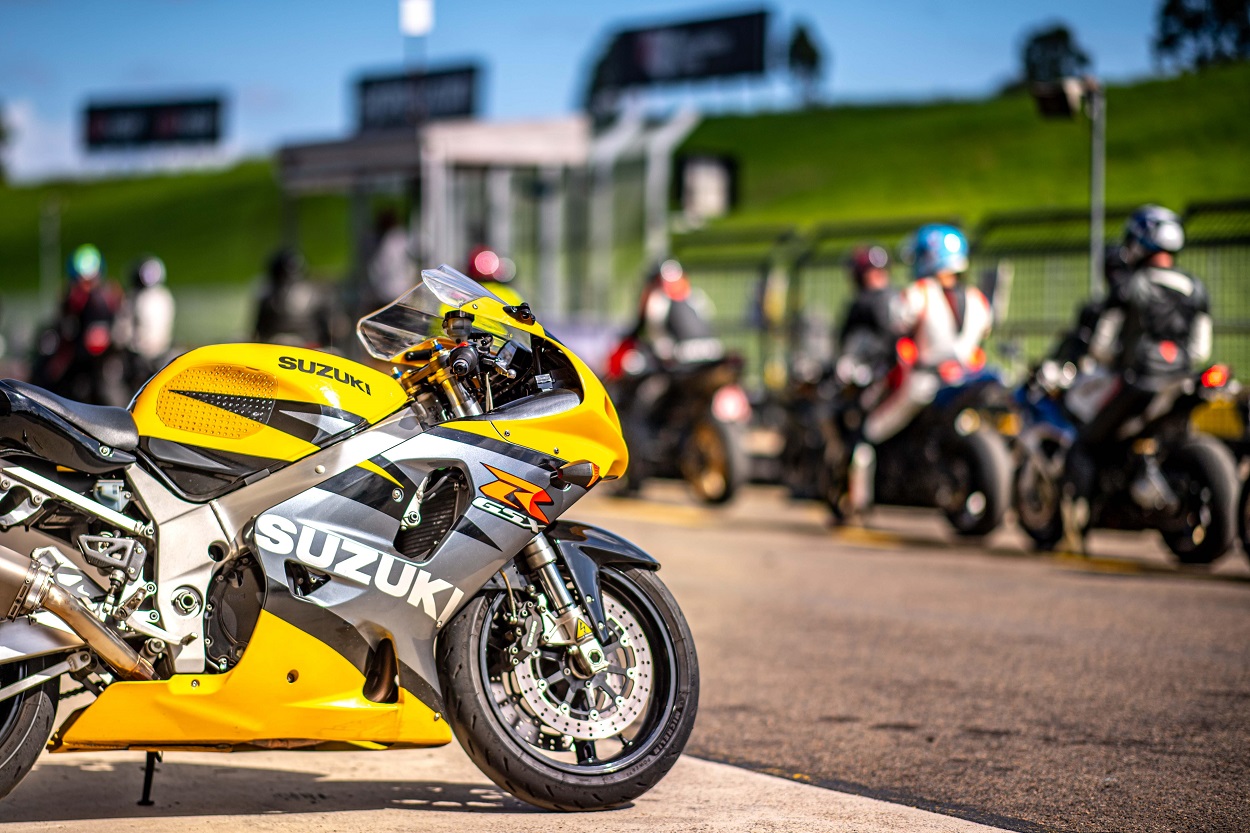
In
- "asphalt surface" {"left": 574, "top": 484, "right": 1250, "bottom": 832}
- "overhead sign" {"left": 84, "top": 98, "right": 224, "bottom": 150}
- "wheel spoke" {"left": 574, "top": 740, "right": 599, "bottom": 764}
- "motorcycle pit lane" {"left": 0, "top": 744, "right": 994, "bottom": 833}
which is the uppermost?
"overhead sign" {"left": 84, "top": 98, "right": 224, "bottom": 150}

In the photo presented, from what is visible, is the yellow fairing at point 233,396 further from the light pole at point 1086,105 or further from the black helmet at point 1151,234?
the light pole at point 1086,105

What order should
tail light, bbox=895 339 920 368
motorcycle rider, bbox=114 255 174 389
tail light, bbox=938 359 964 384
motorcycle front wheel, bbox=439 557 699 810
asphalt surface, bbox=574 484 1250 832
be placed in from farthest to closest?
motorcycle rider, bbox=114 255 174 389 → tail light, bbox=895 339 920 368 → tail light, bbox=938 359 964 384 → asphalt surface, bbox=574 484 1250 832 → motorcycle front wheel, bbox=439 557 699 810

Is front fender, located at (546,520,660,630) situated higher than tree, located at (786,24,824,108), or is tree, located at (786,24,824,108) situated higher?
tree, located at (786,24,824,108)

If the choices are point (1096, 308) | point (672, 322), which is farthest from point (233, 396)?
point (672, 322)

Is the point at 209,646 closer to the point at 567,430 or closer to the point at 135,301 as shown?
the point at 567,430

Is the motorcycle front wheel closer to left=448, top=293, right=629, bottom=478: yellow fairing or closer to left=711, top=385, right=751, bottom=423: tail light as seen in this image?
left=448, top=293, right=629, bottom=478: yellow fairing

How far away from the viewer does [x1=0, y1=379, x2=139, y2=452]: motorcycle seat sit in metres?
4.17

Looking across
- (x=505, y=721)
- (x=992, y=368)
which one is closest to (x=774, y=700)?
(x=505, y=721)

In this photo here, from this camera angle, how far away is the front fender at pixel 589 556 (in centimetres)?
455

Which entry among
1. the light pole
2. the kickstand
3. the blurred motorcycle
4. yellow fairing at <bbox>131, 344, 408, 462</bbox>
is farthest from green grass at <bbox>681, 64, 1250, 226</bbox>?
the kickstand

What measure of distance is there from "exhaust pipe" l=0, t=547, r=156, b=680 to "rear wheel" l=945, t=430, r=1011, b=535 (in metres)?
7.33

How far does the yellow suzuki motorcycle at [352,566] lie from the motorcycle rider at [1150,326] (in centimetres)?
579

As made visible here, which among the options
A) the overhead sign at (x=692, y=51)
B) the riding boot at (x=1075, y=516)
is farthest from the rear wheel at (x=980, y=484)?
the overhead sign at (x=692, y=51)

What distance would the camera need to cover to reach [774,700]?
623 cm
